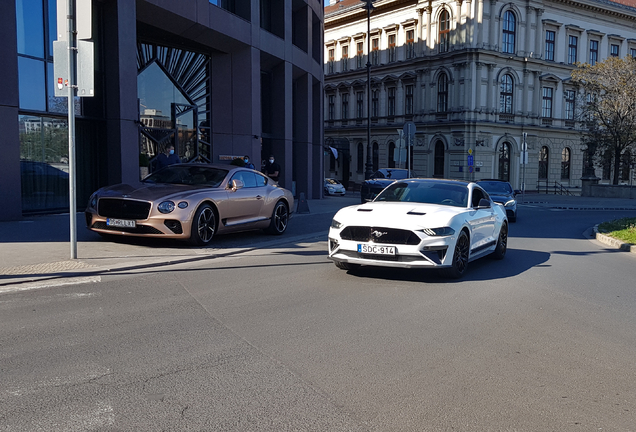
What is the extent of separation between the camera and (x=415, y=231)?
8305 mm

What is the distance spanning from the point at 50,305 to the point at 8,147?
9013mm

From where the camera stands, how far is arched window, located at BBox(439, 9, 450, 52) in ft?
169

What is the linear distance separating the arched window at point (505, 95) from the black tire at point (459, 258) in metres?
45.4

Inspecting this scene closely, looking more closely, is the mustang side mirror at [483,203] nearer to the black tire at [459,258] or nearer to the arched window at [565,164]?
the black tire at [459,258]

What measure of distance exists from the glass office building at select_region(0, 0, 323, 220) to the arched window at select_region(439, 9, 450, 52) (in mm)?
22014

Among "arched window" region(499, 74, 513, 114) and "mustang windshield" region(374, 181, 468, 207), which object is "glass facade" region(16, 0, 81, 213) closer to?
"mustang windshield" region(374, 181, 468, 207)

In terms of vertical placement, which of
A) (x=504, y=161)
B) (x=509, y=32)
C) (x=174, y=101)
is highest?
(x=509, y=32)

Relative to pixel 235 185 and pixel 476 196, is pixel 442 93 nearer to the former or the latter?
pixel 235 185

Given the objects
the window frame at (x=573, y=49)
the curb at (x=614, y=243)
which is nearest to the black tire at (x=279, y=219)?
the curb at (x=614, y=243)

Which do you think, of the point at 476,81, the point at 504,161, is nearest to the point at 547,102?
the point at 504,161

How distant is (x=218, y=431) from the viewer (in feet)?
12.0

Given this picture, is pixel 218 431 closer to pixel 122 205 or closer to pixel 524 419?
pixel 524 419

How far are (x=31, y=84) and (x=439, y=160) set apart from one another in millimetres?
40850

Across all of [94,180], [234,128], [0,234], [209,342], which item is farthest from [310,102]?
[209,342]
